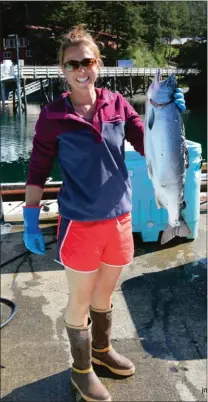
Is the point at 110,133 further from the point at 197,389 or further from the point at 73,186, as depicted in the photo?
the point at 197,389

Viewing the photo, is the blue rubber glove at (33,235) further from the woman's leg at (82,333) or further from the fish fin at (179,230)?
the fish fin at (179,230)

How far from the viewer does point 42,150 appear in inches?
85.4

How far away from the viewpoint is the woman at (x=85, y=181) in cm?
210

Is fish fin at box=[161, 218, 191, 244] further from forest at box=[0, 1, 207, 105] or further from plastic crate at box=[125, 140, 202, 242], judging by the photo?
forest at box=[0, 1, 207, 105]

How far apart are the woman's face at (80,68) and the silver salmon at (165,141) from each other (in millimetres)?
394

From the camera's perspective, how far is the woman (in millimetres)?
2098

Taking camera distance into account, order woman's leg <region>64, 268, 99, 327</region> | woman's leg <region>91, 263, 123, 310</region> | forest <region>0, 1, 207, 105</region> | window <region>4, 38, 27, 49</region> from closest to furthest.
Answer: woman's leg <region>64, 268, 99, 327</region>, woman's leg <region>91, 263, 123, 310</region>, forest <region>0, 1, 207, 105</region>, window <region>4, 38, 27, 49</region>

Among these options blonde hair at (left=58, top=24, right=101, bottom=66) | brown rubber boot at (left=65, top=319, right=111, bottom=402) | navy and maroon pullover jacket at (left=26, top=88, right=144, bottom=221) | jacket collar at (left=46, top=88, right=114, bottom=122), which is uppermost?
blonde hair at (left=58, top=24, right=101, bottom=66)

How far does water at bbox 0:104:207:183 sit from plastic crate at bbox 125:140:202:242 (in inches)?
355

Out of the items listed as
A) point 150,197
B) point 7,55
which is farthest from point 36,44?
point 150,197

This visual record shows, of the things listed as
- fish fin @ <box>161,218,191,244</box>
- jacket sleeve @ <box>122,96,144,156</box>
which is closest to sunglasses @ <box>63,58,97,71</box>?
jacket sleeve @ <box>122,96,144,156</box>

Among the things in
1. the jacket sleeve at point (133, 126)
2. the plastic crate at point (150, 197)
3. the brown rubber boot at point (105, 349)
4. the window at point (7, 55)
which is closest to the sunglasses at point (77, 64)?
the jacket sleeve at point (133, 126)

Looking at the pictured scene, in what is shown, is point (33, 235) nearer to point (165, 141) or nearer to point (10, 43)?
point (165, 141)

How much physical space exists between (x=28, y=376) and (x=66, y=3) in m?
49.5
